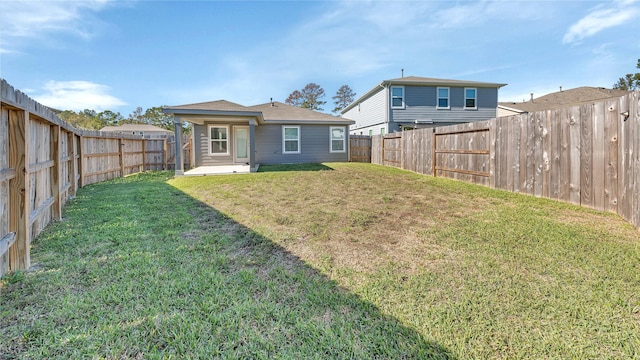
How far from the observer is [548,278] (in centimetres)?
238

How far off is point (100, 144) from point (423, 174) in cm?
1104

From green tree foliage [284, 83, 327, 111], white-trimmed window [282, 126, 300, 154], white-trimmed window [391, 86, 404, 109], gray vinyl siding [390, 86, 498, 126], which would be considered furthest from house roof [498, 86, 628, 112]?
green tree foliage [284, 83, 327, 111]

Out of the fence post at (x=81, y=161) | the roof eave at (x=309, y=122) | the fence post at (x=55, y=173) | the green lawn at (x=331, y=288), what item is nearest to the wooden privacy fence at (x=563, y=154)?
the green lawn at (x=331, y=288)

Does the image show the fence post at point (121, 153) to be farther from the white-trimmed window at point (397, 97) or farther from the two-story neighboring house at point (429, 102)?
the white-trimmed window at point (397, 97)

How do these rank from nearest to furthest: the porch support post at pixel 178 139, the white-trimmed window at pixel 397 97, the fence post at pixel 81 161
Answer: the fence post at pixel 81 161 < the porch support post at pixel 178 139 < the white-trimmed window at pixel 397 97

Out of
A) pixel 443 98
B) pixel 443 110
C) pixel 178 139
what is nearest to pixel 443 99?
pixel 443 98

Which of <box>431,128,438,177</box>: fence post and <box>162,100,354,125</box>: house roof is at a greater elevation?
<box>162,100,354,125</box>: house roof

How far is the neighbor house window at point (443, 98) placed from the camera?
58.2ft

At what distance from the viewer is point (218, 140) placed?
14.0 metres

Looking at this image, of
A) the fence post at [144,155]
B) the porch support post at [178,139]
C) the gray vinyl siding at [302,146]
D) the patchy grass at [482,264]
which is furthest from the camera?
the gray vinyl siding at [302,146]

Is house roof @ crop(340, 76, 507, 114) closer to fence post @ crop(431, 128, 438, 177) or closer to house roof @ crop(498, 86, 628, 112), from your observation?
house roof @ crop(498, 86, 628, 112)

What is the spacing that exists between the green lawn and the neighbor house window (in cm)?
1474

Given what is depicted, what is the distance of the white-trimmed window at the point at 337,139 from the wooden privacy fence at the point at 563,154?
23.7 ft

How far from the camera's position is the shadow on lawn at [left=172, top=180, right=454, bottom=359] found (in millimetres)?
1606
